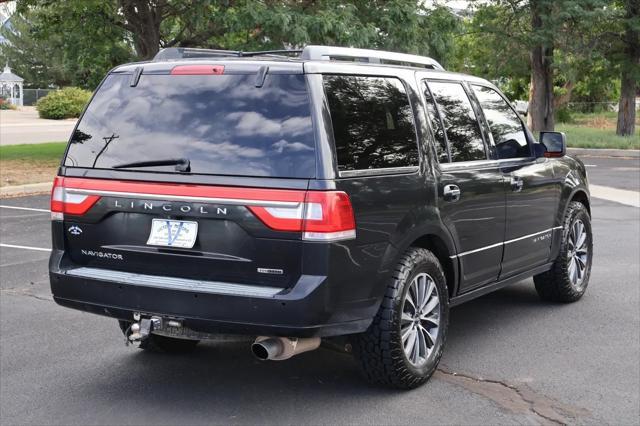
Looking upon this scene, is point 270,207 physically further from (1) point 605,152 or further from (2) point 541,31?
(2) point 541,31

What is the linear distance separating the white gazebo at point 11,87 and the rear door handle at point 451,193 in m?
68.1

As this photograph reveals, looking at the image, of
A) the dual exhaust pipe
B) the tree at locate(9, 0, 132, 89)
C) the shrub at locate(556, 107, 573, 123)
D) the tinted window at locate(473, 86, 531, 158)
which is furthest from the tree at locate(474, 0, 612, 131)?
the dual exhaust pipe

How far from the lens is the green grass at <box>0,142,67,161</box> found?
21656 mm

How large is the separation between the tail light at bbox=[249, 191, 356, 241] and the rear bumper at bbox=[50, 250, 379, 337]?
23 centimetres

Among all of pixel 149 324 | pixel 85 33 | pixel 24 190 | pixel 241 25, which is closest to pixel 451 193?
pixel 149 324

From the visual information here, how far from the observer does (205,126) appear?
15.0 ft

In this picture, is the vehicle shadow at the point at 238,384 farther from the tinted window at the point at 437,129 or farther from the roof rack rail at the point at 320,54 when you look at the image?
the roof rack rail at the point at 320,54

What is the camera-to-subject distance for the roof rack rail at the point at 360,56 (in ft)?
15.9

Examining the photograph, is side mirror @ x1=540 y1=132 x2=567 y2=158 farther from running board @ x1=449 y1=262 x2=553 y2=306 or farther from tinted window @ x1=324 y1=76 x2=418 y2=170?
tinted window @ x1=324 y1=76 x2=418 y2=170

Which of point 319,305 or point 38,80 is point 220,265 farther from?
point 38,80

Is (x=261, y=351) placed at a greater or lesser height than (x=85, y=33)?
lesser

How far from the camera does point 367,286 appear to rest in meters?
4.61

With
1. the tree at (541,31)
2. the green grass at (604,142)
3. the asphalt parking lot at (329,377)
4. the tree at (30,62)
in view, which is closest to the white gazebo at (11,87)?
the tree at (30,62)

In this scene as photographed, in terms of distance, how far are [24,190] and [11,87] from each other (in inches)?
2329
